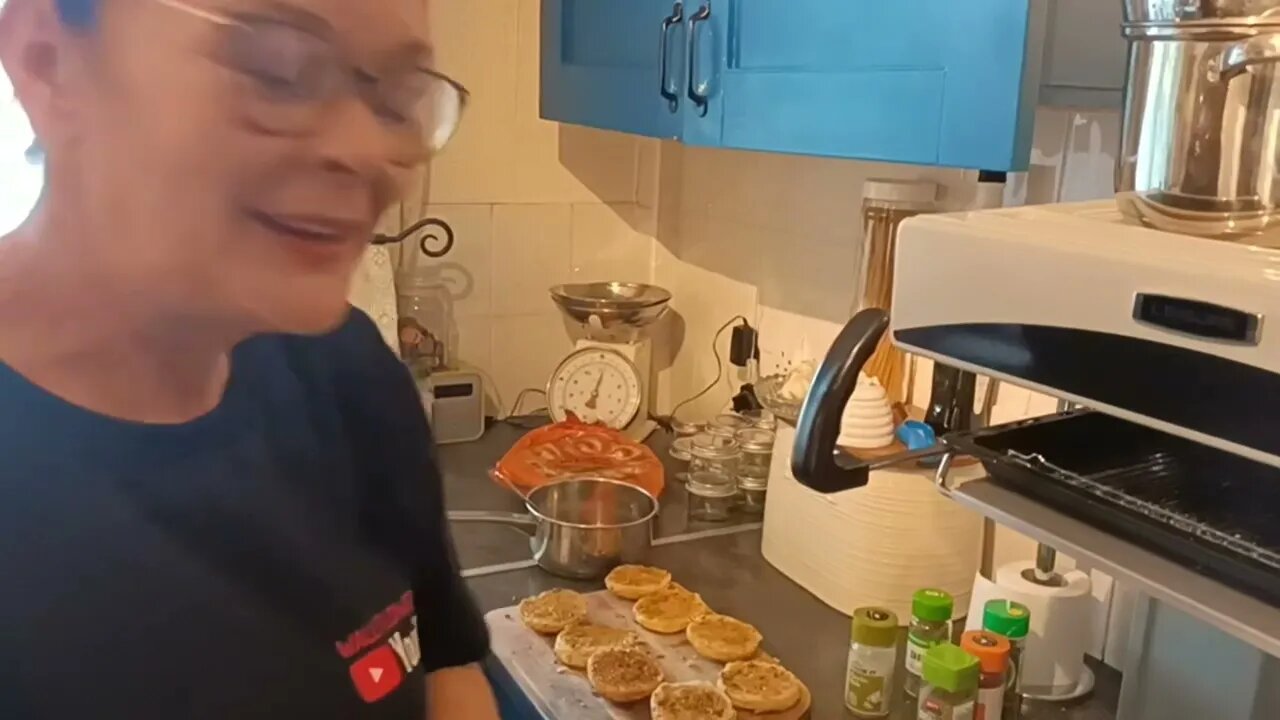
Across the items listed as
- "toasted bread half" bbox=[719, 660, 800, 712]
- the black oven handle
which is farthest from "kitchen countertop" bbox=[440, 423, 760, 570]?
the black oven handle

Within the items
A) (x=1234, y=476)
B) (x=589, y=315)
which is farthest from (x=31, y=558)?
(x=589, y=315)

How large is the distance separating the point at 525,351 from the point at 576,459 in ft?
1.53

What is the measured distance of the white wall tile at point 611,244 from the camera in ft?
6.48

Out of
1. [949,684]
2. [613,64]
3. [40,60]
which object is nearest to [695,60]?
[613,64]

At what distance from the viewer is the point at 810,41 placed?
1140 millimetres

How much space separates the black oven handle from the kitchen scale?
0.95m

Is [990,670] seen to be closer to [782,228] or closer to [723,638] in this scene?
[723,638]

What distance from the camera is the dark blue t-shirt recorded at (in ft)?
1.45

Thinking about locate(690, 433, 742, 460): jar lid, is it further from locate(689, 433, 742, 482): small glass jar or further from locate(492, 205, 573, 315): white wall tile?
locate(492, 205, 573, 315): white wall tile

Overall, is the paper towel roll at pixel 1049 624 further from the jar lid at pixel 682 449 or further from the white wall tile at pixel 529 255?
the white wall tile at pixel 529 255

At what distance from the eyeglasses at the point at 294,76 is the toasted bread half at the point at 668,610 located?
Result: 86 cm

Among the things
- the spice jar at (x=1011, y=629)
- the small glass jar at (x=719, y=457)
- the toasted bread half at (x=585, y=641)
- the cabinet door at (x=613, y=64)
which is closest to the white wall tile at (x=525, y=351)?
the cabinet door at (x=613, y=64)

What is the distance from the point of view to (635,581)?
1311mm

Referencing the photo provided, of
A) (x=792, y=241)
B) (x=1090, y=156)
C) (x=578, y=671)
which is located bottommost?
(x=578, y=671)
